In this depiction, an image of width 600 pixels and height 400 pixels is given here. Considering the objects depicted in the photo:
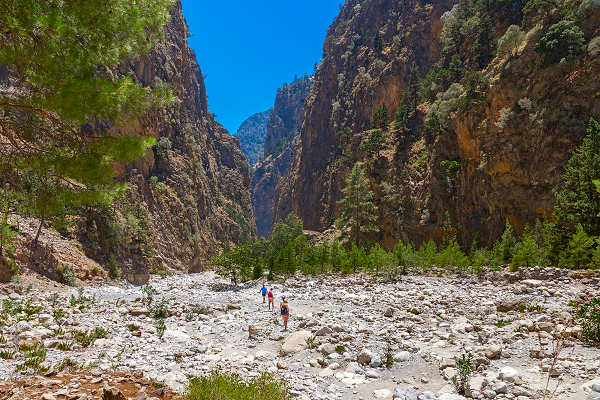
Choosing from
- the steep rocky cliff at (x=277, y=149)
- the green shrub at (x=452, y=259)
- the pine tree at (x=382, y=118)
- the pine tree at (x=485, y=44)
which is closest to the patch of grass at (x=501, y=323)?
the green shrub at (x=452, y=259)

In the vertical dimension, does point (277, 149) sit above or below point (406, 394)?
above

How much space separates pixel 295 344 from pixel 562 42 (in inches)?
1361

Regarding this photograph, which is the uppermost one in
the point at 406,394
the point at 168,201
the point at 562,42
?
the point at 562,42

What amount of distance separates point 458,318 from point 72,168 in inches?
431

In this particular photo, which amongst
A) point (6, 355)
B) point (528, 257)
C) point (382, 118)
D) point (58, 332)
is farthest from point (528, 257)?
point (382, 118)

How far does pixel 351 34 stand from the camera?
80.8 metres

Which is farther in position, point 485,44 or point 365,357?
point 485,44

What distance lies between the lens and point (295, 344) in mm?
8086

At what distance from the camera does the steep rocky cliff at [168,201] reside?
2994cm

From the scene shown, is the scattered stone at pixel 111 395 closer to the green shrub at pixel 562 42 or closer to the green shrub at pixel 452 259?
the green shrub at pixel 452 259

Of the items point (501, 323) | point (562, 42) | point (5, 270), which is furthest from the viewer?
point (562, 42)

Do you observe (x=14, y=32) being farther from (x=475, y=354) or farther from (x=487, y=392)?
(x=475, y=354)

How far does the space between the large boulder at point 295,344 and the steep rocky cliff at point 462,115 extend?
2715 cm

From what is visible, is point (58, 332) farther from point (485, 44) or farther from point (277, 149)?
point (277, 149)
